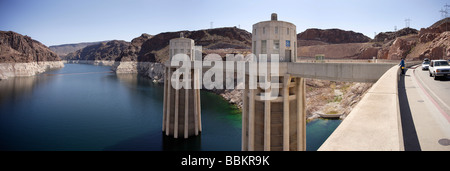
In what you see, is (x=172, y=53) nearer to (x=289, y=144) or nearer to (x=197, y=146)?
(x=197, y=146)

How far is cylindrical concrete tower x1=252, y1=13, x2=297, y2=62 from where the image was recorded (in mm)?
14609

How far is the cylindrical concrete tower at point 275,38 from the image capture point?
14.6m

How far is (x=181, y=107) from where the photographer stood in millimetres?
31719

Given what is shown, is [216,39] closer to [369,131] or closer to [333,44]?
[333,44]

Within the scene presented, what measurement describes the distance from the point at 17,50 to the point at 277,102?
20357 centimetres

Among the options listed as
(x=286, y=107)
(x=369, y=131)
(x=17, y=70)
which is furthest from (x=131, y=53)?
(x=369, y=131)

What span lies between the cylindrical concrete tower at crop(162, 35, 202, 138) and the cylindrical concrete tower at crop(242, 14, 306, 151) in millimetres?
16210

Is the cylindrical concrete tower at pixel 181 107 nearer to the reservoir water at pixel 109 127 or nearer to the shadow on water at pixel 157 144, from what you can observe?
the shadow on water at pixel 157 144

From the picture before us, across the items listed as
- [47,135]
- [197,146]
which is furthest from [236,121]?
[47,135]

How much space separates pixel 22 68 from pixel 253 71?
15971 cm

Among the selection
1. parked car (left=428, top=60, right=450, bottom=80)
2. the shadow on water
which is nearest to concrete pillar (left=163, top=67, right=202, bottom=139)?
the shadow on water

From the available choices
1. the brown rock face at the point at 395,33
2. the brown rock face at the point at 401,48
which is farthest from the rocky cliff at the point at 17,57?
the brown rock face at the point at 395,33

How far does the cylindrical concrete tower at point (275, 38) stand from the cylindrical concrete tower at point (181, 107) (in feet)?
55.3

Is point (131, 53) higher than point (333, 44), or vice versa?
point (131, 53)
